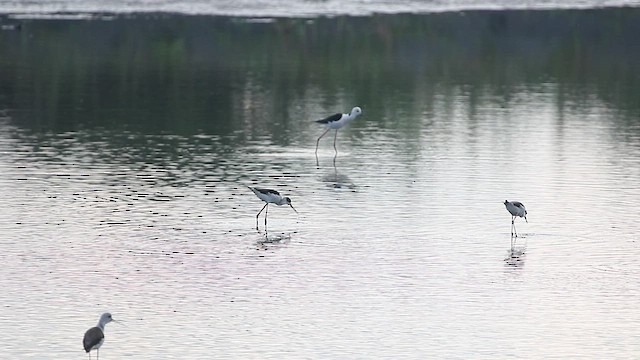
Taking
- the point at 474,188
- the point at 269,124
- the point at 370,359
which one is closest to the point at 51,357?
the point at 370,359

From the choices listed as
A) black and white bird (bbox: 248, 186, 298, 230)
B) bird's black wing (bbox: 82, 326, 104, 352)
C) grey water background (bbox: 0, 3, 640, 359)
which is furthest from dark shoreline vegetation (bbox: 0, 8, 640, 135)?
bird's black wing (bbox: 82, 326, 104, 352)

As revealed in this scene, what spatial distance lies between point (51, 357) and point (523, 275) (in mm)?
6870

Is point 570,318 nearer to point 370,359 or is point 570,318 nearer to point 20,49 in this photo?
point 370,359

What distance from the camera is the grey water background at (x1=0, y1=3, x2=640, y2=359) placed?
1745 cm

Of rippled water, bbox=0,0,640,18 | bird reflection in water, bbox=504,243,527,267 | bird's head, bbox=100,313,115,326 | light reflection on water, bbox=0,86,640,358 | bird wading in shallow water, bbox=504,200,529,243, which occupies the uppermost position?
rippled water, bbox=0,0,640,18

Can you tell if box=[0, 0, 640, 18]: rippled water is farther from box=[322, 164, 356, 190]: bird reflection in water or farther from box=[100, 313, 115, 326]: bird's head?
box=[100, 313, 115, 326]: bird's head

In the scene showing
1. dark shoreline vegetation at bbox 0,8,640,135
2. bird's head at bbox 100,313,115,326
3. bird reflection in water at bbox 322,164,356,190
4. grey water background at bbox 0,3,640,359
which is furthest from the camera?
dark shoreline vegetation at bbox 0,8,640,135

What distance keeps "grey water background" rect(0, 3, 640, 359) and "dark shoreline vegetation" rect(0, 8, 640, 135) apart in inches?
7.7

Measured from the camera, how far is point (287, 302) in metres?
18.6

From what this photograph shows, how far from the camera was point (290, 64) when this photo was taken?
49156 millimetres

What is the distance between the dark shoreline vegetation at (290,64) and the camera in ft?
129

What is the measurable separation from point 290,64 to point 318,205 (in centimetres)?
2419

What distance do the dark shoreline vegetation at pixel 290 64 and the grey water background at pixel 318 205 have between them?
196 millimetres

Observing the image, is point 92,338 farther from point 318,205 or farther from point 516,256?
point 318,205
